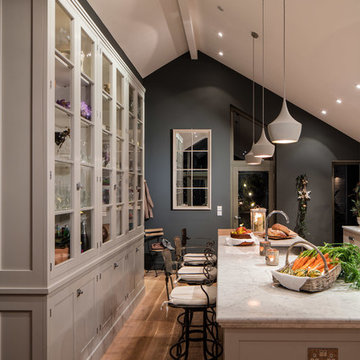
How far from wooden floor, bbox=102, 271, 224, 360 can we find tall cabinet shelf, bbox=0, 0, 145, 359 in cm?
18

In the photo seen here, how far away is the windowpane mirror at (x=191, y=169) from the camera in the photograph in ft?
23.1

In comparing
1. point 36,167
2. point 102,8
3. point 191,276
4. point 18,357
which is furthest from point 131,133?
point 18,357

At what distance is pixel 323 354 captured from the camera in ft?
5.86

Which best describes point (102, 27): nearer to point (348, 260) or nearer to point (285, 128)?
point (285, 128)

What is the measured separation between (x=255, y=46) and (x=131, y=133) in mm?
2116

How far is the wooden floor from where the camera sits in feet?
11.5

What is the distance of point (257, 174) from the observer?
716 centimetres

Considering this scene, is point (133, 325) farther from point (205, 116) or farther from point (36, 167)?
point (205, 116)

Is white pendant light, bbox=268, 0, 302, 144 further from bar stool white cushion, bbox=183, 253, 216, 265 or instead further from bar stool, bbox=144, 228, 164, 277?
bar stool, bbox=144, 228, 164, 277

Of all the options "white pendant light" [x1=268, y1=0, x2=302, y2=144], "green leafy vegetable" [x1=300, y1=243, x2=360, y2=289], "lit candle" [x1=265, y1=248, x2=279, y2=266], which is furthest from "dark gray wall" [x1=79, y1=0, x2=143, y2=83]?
"green leafy vegetable" [x1=300, y1=243, x2=360, y2=289]

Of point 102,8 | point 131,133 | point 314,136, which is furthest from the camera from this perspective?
point 314,136

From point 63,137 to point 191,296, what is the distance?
5.08 feet

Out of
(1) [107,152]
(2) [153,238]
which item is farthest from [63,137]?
(2) [153,238]

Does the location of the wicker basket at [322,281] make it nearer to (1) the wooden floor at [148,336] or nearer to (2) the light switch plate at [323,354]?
(2) the light switch plate at [323,354]
